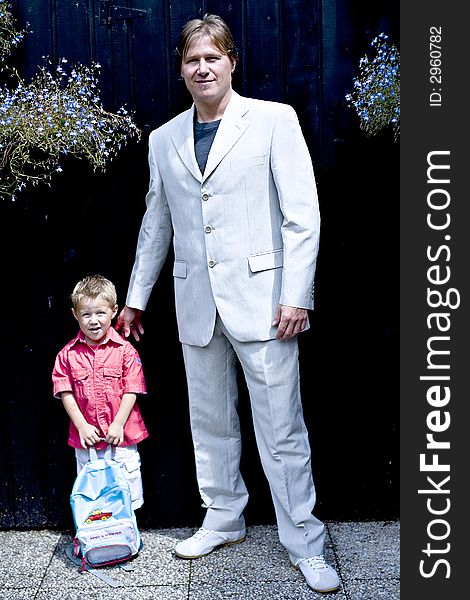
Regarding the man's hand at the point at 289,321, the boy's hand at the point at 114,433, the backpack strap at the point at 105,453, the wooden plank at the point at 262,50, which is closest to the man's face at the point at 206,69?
the wooden plank at the point at 262,50

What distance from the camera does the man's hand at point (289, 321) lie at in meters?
3.05

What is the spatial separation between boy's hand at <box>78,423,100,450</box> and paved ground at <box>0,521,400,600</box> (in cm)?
46

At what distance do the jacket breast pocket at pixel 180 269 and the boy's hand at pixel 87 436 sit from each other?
65 cm

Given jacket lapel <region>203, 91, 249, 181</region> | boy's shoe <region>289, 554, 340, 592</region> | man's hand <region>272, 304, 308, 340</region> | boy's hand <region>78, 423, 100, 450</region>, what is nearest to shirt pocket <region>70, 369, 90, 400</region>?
boy's hand <region>78, 423, 100, 450</region>

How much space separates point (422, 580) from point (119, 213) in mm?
1723

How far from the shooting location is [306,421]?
3.61 m

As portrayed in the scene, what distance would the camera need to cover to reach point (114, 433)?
3326mm

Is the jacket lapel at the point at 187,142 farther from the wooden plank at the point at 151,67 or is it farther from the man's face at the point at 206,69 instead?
the wooden plank at the point at 151,67

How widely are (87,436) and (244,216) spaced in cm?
100

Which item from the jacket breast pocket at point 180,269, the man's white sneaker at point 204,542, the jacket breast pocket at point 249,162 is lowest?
the man's white sneaker at point 204,542

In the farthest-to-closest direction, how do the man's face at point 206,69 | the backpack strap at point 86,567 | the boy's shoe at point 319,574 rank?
the backpack strap at point 86,567
the boy's shoe at point 319,574
the man's face at point 206,69

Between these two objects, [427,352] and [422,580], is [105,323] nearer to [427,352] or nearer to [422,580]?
[427,352]

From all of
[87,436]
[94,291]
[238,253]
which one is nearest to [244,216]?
[238,253]

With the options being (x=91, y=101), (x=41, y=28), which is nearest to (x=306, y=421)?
(x=91, y=101)
